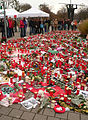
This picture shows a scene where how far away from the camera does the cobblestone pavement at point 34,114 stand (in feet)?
9.27

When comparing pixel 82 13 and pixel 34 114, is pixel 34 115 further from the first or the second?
pixel 82 13

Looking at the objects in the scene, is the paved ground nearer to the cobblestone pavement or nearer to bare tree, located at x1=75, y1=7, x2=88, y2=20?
the cobblestone pavement

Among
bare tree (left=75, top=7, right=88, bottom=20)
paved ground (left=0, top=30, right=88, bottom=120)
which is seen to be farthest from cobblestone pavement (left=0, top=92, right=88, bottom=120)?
bare tree (left=75, top=7, right=88, bottom=20)

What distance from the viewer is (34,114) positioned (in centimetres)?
292

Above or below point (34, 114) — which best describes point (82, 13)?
above

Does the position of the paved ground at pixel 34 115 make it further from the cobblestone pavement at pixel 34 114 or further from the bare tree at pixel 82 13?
the bare tree at pixel 82 13

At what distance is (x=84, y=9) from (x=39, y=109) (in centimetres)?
4317

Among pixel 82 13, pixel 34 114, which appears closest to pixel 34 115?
pixel 34 114

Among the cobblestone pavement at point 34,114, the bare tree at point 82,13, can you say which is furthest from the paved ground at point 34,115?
the bare tree at point 82,13

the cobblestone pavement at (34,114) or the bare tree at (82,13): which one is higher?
the bare tree at (82,13)

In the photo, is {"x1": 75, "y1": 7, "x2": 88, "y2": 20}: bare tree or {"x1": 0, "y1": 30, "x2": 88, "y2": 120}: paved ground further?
{"x1": 75, "y1": 7, "x2": 88, "y2": 20}: bare tree

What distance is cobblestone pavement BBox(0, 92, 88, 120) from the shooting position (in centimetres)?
283

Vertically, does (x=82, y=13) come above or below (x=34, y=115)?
above

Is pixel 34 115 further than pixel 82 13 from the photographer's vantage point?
No
